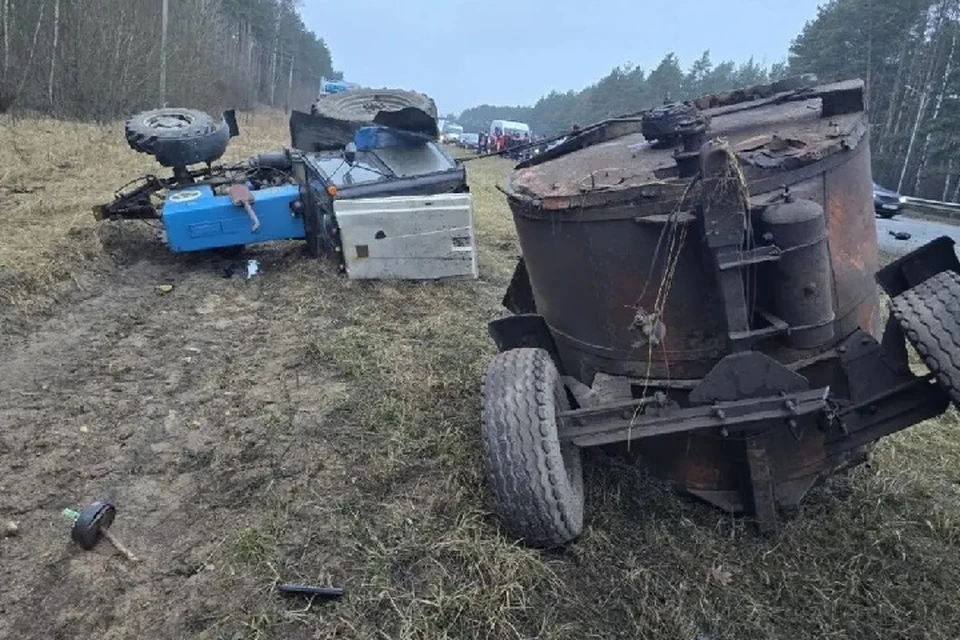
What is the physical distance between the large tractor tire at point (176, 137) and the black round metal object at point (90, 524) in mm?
4833

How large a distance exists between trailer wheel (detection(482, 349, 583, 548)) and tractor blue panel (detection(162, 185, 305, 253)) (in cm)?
449

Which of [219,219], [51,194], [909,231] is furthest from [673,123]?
[909,231]

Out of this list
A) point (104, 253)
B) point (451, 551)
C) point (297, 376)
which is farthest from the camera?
point (104, 253)

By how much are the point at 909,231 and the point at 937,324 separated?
13.4 metres

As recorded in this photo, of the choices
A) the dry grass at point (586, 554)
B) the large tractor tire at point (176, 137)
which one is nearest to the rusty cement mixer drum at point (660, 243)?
the dry grass at point (586, 554)

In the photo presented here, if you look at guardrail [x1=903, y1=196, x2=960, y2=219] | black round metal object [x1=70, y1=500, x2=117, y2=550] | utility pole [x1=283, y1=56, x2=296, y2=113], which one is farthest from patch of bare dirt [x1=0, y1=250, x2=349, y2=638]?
utility pole [x1=283, y1=56, x2=296, y2=113]

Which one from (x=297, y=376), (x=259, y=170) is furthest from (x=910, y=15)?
(x=297, y=376)

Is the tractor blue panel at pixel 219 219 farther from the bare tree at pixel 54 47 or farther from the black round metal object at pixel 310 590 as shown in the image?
the bare tree at pixel 54 47

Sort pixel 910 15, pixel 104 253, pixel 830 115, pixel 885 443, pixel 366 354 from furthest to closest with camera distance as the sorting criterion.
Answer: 1. pixel 910 15
2. pixel 104 253
3. pixel 366 354
4. pixel 885 443
5. pixel 830 115

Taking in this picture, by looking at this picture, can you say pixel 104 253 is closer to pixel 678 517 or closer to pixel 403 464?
pixel 403 464

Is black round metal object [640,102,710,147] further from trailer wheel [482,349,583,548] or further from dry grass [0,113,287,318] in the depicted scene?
dry grass [0,113,287,318]

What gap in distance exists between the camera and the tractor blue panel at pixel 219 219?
654 cm

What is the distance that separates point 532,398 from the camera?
9.36 feet

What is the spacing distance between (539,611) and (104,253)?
6002 mm
